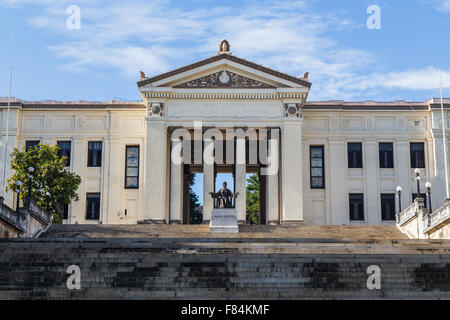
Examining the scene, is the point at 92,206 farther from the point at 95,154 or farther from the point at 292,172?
the point at 292,172

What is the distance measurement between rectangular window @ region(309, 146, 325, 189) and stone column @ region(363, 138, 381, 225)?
2.80m

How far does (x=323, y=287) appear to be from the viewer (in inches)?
837

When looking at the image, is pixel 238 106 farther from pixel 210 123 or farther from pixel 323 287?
pixel 323 287

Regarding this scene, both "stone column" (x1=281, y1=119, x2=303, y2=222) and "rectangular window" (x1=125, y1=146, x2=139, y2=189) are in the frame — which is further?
"rectangular window" (x1=125, y1=146, x2=139, y2=189)

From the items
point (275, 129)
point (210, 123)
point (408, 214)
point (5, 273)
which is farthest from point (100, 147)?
point (5, 273)

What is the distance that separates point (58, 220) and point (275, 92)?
49.0ft

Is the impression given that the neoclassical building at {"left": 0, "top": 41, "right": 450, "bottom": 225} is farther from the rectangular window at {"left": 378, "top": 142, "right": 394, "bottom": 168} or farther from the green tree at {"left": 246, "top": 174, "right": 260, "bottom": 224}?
the green tree at {"left": 246, "top": 174, "right": 260, "bottom": 224}

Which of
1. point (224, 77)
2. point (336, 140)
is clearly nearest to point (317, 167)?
point (336, 140)

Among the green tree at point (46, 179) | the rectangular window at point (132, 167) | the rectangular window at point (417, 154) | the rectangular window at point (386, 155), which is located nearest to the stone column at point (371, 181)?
the rectangular window at point (386, 155)

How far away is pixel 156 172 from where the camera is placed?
41250 millimetres

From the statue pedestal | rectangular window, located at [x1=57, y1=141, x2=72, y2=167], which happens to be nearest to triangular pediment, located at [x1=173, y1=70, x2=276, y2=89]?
rectangular window, located at [x1=57, y1=141, x2=72, y2=167]

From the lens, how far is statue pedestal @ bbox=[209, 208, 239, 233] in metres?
33.3

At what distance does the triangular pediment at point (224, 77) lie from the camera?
41.9 meters

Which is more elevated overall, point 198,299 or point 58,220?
point 58,220
